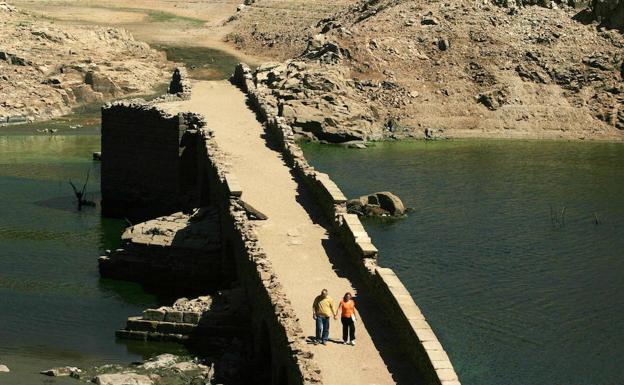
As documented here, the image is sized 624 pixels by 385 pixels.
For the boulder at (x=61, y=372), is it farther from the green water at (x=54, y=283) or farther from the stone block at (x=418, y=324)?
the stone block at (x=418, y=324)

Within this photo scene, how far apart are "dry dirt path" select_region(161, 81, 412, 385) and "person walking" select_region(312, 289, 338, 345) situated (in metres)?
0.32

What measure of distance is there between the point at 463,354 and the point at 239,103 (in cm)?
2481

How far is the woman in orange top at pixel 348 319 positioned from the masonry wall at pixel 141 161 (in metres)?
Answer: 25.0

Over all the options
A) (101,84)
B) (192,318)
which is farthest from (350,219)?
(101,84)

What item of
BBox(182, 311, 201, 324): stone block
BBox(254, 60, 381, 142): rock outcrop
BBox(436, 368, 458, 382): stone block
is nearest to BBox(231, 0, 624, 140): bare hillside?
BBox(254, 60, 381, 142): rock outcrop

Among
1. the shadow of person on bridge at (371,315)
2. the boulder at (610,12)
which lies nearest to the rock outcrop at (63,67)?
the boulder at (610,12)

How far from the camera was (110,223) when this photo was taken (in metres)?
56.4

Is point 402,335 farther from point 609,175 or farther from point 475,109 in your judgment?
point 475,109

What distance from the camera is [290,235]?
3947 cm

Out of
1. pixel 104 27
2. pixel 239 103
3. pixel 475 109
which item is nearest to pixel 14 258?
pixel 239 103

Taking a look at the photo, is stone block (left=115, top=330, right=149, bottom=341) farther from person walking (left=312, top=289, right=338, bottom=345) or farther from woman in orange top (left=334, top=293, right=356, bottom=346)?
woman in orange top (left=334, top=293, right=356, bottom=346)

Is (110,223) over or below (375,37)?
below

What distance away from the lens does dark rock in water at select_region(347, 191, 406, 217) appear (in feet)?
186

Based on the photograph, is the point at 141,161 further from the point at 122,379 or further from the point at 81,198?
the point at 122,379
